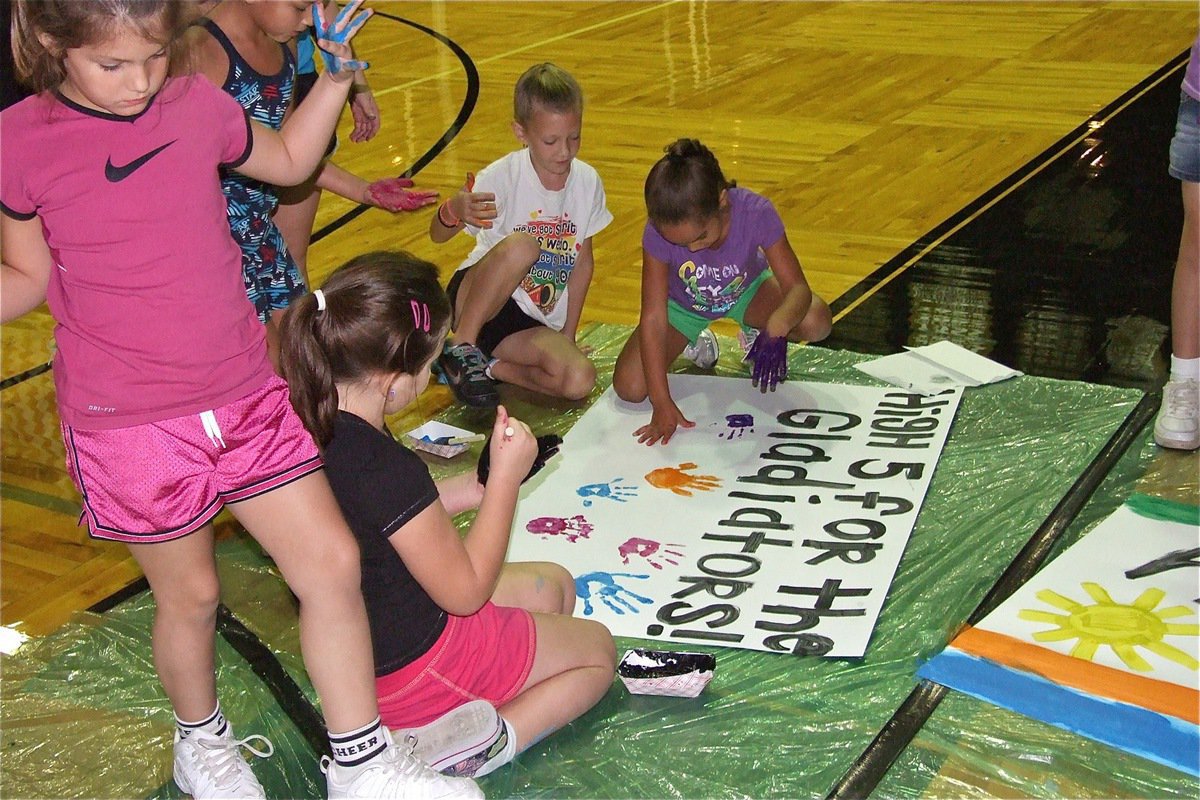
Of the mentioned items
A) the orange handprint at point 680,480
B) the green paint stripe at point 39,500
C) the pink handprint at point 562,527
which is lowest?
the pink handprint at point 562,527

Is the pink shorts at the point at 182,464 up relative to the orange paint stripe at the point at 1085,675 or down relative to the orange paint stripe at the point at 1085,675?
up

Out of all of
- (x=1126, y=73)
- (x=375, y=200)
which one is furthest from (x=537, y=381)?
(x=1126, y=73)

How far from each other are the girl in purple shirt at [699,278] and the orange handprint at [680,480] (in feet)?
0.41

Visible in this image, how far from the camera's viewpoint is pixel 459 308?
3.05m

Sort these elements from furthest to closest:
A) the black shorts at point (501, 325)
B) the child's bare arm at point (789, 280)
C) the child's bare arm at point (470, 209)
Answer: the black shorts at point (501, 325) < the child's bare arm at point (789, 280) < the child's bare arm at point (470, 209)

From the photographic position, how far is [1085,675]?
5.99 ft

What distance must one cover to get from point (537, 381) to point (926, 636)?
4.00 feet

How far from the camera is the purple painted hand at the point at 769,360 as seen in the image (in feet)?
9.08

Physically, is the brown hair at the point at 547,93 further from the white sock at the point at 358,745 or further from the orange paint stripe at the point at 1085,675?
the white sock at the point at 358,745

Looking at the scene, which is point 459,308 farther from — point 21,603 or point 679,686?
point 679,686

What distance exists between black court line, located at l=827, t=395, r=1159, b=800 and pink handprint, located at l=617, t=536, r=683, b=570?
0.50 m

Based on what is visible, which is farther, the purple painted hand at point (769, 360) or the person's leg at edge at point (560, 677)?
the purple painted hand at point (769, 360)

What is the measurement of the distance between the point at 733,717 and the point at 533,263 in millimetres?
1411

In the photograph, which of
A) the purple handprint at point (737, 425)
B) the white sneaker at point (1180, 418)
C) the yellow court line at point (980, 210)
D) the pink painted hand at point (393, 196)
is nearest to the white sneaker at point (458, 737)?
the pink painted hand at point (393, 196)
